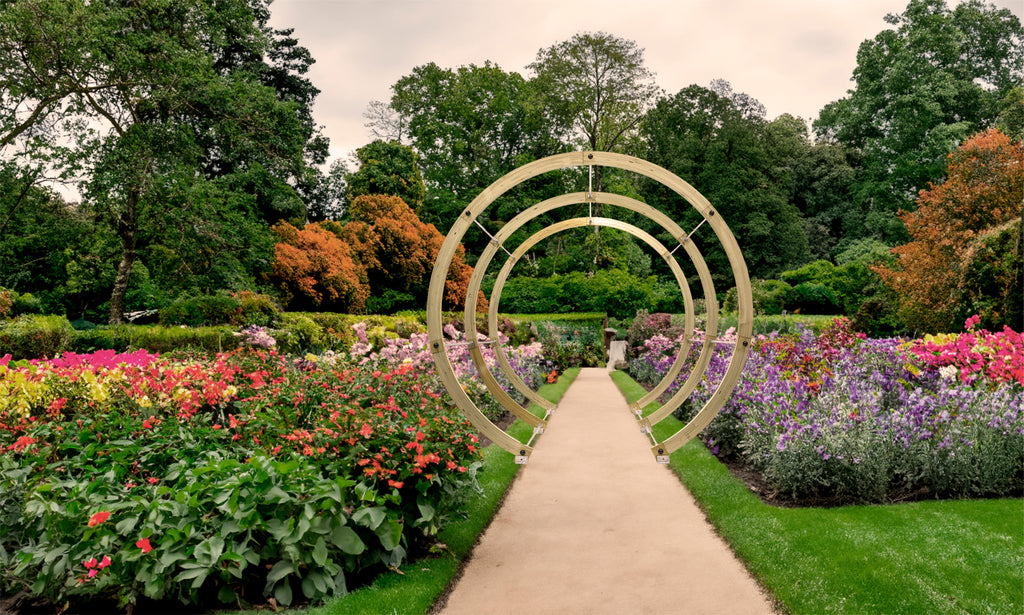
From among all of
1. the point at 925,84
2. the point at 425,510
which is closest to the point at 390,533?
the point at 425,510

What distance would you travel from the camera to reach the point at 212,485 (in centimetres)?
334

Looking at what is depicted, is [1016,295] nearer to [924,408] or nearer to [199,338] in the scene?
[924,408]

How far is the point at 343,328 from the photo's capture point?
1177cm

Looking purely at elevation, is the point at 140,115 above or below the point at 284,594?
above

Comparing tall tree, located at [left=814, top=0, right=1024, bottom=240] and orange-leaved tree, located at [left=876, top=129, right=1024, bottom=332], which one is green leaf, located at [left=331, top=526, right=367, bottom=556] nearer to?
orange-leaved tree, located at [left=876, top=129, right=1024, bottom=332]

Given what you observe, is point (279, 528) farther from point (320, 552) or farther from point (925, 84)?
point (925, 84)

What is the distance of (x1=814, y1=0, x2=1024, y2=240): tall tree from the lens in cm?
2425

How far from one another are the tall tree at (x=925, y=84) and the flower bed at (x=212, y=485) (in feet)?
84.0

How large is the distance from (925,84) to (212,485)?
1151 inches

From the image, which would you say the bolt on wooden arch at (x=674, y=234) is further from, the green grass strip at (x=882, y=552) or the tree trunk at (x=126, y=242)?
the tree trunk at (x=126, y=242)

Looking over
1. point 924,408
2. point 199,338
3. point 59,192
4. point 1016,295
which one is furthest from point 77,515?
point 59,192

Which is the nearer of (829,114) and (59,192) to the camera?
(59,192)

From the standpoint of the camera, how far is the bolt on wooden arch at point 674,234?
12.9 feet

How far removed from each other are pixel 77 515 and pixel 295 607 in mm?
1211
